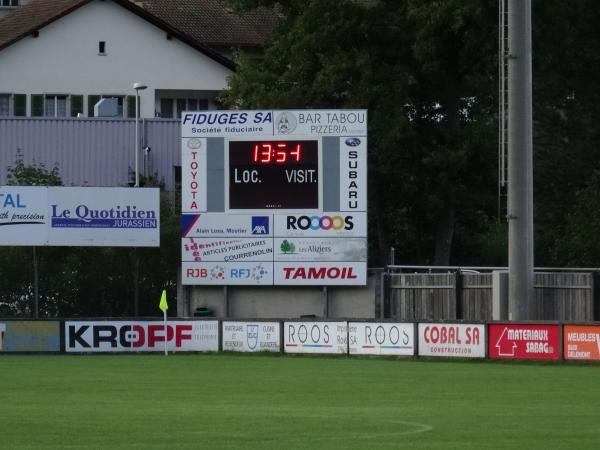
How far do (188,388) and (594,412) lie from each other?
339 inches

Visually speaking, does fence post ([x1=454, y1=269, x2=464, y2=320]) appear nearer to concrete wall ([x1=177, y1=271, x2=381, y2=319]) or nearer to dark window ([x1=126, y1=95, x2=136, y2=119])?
concrete wall ([x1=177, y1=271, x2=381, y2=319])

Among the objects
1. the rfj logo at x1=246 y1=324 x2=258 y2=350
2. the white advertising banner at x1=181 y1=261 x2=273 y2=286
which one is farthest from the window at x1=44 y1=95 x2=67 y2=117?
the rfj logo at x1=246 y1=324 x2=258 y2=350

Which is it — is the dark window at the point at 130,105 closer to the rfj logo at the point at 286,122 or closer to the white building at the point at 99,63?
the white building at the point at 99,63

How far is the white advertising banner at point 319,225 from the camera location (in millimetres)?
41719

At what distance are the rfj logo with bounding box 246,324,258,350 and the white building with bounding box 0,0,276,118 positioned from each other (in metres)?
33.2

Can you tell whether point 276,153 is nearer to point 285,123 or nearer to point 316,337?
point 285,123

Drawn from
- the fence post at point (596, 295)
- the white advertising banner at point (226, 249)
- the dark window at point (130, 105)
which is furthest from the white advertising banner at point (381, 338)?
the dark window at point (130, 105)

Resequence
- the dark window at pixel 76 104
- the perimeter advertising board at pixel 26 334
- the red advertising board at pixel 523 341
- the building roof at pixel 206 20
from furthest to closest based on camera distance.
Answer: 1. the building roof at pixel 206 20
2. the dark window at pixel 76 104
3. the perimeter advertising board at pixel 26 334
4. the red advertising board at pixel 523 341

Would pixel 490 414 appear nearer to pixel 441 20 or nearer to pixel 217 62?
pixel 441 20

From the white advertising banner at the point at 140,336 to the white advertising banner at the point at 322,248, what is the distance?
2727 millimetres

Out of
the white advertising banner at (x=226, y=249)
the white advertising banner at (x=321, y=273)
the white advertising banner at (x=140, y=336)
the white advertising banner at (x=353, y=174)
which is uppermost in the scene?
the white advertising banner at (x=353, y=174)

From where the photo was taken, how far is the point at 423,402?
23.8 metres

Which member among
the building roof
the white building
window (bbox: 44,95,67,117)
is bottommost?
window (bbox: 44,95,67,117)

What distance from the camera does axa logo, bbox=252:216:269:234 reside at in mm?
41844
